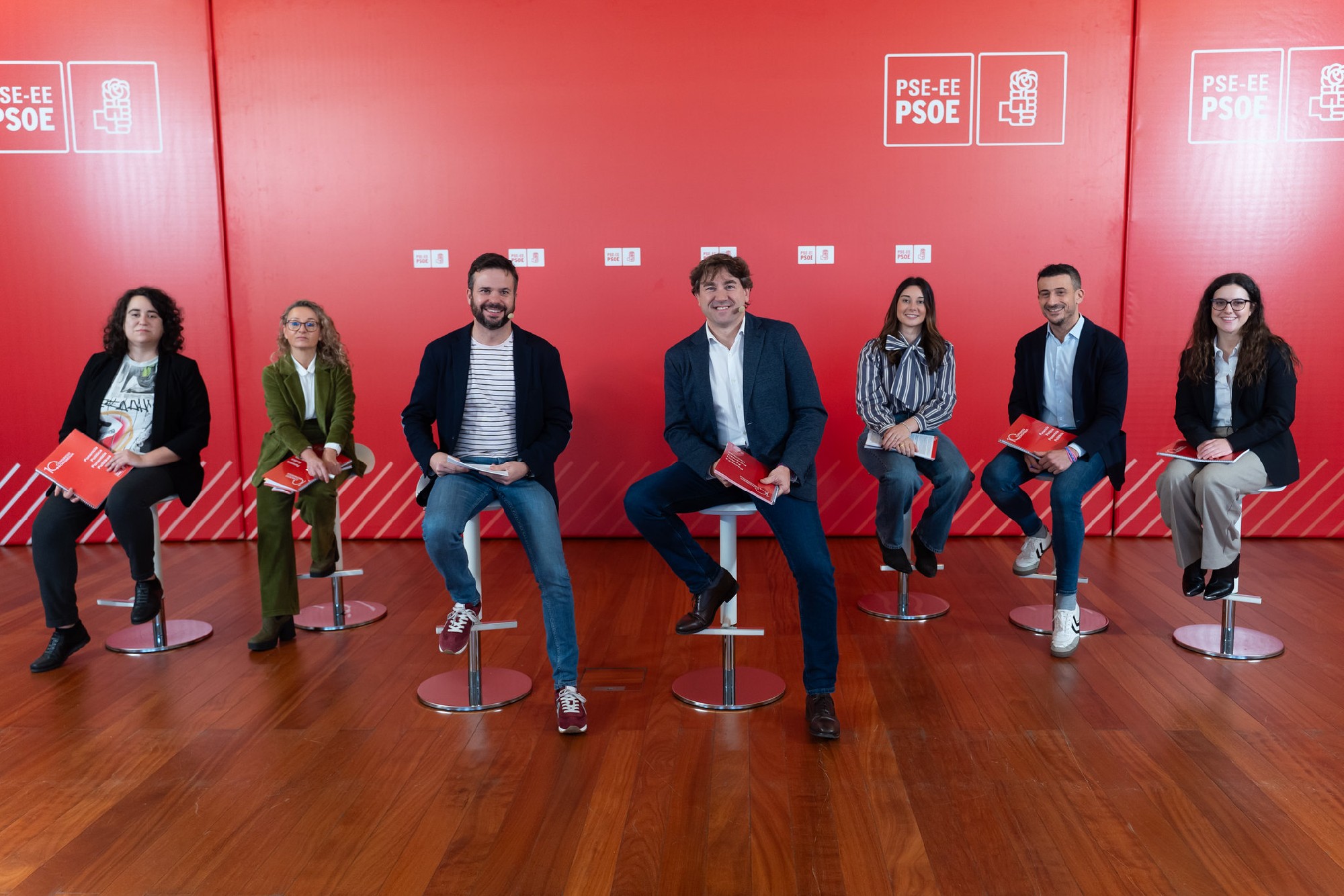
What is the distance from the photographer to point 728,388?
3.13m

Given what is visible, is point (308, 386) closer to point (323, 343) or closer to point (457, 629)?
point (323, 343)

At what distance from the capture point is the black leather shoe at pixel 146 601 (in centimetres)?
356

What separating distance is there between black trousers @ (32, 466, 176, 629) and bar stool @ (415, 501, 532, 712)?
1246 millimetres

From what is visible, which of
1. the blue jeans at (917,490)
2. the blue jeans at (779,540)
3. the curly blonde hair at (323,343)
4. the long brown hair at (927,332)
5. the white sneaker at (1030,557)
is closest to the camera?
the blue jeans at (779,540)

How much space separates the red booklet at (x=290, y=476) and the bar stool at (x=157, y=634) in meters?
0.42

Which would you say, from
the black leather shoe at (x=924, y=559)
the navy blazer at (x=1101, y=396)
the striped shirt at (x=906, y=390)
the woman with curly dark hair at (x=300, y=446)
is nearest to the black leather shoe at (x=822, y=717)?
the black leather shoe at (x=924, y=559)

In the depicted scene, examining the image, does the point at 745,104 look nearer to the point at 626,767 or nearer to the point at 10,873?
the point at 626,767

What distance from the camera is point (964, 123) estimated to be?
200 inches

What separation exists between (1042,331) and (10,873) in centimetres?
378

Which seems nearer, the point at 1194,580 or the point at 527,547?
the point at 527,547

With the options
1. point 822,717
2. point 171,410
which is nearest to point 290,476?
point 171,410

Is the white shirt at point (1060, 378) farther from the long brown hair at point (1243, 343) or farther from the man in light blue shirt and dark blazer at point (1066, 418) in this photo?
the long brown hair at point (1243, 343)

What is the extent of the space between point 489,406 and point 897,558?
1.75m

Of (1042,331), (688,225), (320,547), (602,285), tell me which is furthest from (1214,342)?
(320,547)
